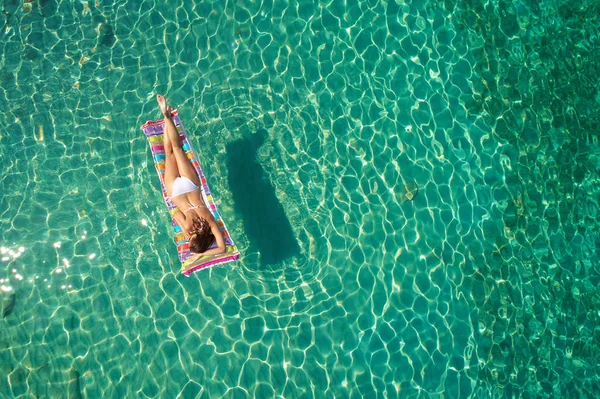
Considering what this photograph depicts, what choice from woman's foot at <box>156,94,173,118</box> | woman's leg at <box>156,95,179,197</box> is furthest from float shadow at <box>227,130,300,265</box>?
woman's foot at <box>156,94,173,118</box>

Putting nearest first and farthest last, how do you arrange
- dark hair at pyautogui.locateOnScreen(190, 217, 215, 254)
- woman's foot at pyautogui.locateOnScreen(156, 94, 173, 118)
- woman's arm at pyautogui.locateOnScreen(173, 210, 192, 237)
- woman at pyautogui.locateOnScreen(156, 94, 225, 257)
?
dark hair at pyautogui.locateOnScreen(190, 217, 215, 254), woman at pyautogui.locateOnScreen(156, 94, 225, 257), woman's arm at pyautogui.locateOnScreen(173, 210, 192, 237), woman's foot at pyautogui.locateOnScreen(156, 94, 173, 118)

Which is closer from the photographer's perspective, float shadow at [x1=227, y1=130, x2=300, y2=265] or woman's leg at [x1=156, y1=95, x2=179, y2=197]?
woman's leg at [x1=156, y1=95, x2=179, y2=197]

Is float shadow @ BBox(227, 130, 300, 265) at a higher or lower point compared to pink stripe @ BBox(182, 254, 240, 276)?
higher

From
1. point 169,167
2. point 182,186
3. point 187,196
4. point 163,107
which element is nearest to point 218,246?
point 187,196

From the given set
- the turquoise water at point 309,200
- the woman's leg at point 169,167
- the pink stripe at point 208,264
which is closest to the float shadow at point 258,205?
the turquoise water at point 309,200

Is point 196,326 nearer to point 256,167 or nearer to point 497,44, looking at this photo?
point 256,167

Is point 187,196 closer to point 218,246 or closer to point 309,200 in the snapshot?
point 218,246

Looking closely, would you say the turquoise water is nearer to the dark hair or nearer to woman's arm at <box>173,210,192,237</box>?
woman's arm at <box>173,210,192,237</box>
